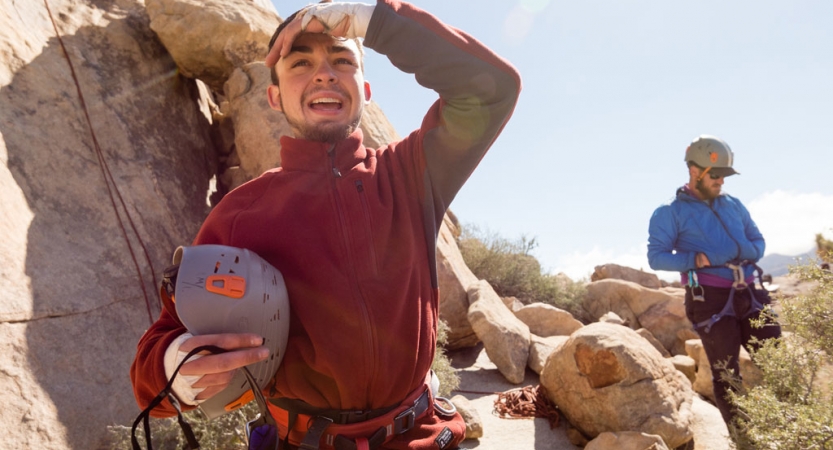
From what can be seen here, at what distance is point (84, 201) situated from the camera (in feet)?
16.9

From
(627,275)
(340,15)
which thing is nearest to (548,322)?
(340,15)

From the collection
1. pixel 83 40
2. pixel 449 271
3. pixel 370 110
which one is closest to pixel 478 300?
pixel 449 271

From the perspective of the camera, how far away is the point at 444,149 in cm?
184

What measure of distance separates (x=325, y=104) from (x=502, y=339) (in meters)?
4.87

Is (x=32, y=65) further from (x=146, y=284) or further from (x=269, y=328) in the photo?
(x=269, y=328)

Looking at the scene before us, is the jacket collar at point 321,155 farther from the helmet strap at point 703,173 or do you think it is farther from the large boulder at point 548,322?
the large boulder at point 548,322

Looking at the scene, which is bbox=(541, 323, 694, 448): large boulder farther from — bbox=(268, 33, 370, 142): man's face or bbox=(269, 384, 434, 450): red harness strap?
bbox=(268, 33, 370, 142): man's face

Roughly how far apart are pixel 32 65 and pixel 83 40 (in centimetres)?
111

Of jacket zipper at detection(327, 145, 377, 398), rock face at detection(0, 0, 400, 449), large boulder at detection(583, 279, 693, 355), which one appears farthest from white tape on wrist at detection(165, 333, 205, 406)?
large boulder at detection(583, 279, 693, 355)

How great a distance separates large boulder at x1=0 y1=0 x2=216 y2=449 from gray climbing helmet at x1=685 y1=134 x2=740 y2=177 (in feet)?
17.7

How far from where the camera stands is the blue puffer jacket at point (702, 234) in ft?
14.3

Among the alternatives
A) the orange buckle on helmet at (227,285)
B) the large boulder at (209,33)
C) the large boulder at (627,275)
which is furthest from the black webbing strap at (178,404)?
the large boulder at (627,275)

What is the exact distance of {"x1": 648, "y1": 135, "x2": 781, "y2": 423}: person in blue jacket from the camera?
423 centimetres

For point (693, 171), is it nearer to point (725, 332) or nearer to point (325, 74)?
point (725, 332)
